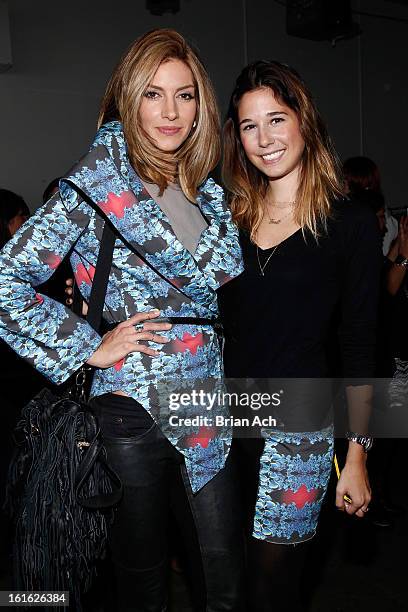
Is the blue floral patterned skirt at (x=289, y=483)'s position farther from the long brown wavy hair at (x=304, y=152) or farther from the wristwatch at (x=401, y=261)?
the wristwatch at (x=401, y=261)

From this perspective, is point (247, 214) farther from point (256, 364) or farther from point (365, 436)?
point (365, 436)

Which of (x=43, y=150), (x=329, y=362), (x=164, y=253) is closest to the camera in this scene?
(x=164, y=253)

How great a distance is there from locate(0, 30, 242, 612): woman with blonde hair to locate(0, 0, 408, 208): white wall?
3534 mm

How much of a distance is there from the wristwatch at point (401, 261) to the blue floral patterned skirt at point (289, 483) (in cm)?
178

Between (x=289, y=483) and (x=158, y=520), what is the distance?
1.00 ft

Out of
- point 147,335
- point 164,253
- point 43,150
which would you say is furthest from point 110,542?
point 43,150

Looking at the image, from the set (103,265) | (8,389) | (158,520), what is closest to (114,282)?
(103,265)

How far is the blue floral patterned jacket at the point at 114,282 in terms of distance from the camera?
4.31ft

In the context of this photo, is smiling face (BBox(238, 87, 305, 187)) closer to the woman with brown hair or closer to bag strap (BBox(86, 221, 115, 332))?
the woman with brown hair

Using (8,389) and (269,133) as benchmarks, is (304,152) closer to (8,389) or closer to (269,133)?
(269,133)

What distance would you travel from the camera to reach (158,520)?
137 centimetres

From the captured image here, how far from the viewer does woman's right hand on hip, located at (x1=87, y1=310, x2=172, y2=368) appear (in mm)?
1334

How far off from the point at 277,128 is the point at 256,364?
21.3 inches

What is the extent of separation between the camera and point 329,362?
166 cm
